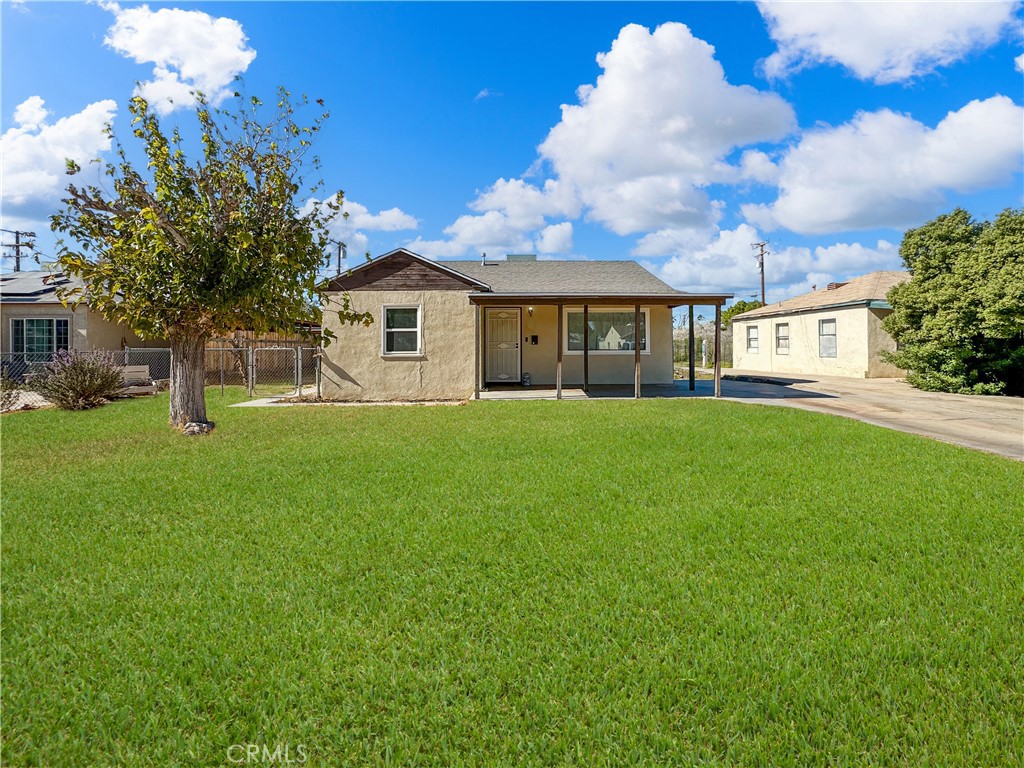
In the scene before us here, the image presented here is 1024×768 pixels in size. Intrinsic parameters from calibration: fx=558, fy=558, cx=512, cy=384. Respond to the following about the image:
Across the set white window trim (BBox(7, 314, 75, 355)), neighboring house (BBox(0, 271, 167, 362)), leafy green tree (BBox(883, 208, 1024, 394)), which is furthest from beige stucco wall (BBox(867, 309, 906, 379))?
white window trim (BBox(7, 314, 75, 355))

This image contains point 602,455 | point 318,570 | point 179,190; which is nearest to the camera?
point 318,570

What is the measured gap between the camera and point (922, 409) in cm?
1220

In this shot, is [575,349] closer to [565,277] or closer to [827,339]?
[565,277]

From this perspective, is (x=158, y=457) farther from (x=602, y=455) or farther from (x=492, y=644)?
Result: (x=492, y=644)

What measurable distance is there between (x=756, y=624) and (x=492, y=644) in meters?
1.46

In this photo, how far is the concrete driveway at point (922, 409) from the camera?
8.88m

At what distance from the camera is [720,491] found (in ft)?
18.4

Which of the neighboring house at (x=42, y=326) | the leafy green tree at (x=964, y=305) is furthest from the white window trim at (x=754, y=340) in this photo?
the neighboring house at (x=42, y=326)

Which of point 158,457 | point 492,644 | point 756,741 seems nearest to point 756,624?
point 756,741

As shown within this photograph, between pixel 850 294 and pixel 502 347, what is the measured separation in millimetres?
15886

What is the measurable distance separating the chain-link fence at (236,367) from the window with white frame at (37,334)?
0.46m

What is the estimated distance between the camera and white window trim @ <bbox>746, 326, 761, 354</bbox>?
28703 millimetres

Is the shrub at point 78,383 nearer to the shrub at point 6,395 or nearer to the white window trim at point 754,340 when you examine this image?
the shrub at point 6,395

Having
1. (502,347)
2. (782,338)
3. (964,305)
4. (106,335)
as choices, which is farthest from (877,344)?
(106,335)
